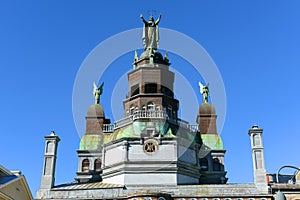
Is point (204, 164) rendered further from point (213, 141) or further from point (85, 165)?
point (85, 165)

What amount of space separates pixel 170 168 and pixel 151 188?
370 centimetres

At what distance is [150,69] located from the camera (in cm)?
6150

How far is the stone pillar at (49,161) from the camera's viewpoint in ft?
158

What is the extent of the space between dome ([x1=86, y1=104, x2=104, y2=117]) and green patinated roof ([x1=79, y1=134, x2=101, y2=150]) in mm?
5043

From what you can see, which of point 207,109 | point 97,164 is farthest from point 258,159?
point 97,164

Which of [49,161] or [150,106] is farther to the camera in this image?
[150,106]

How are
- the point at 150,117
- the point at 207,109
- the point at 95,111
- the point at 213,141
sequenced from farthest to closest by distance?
the point at 207,109, the point at 95,111, the point at 213,141, the point at 150,117

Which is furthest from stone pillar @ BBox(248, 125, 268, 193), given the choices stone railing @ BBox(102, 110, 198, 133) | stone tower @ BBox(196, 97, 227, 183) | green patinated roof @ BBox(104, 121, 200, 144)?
stone tower @ BBox(196, 97, 227, 183)

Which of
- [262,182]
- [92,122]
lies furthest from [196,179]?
[92,122]

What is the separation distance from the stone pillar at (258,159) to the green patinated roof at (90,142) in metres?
26.2

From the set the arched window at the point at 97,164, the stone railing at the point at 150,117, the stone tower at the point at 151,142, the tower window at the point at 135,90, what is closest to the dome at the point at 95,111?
the stone tower at the point at 151,142

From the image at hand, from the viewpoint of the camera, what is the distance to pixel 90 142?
63.7 metres

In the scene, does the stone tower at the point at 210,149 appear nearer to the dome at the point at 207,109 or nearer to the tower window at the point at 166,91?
the dome at the point at 207,109

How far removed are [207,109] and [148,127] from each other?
21.2 meters
